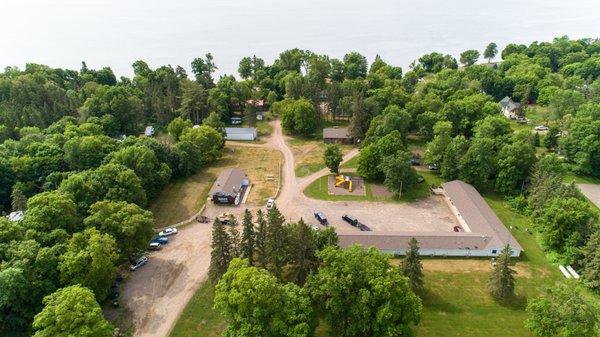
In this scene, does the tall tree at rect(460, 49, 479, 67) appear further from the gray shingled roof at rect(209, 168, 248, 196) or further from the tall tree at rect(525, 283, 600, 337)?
the tall tree at rect(525, 283, 600, 337)

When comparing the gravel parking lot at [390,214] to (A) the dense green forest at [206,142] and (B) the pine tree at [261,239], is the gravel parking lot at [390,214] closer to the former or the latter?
(A) the dense green forest at [206,142]

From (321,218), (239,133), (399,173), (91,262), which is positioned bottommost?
(321,218)

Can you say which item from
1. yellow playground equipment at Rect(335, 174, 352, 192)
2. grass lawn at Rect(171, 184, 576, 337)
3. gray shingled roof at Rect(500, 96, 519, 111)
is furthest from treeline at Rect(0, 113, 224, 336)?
gray shingled roof at Rect(500, 96, 519, 111)

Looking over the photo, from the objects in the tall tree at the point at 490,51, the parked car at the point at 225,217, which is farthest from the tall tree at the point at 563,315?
the tall tree at the point at 490,51

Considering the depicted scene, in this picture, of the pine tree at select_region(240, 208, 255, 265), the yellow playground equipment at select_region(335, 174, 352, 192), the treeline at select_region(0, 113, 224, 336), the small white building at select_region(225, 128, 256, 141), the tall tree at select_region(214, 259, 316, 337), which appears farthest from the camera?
the small white building at select_region(225, 128, 256, 141)

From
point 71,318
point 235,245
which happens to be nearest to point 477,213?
point 235,245

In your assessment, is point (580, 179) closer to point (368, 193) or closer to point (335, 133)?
point (368, 193)
